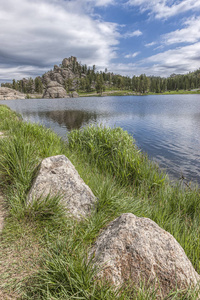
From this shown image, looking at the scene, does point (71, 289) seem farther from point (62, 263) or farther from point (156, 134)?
point (156, 134)

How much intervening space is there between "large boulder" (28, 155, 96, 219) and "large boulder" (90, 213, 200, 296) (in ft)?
3.87

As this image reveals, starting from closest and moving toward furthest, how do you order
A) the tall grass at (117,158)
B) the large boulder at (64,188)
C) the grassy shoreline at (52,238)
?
1. the grassy shoreline at (52,238)
2. the large boulder at (64,188)
3. the tall grass at (117,158)

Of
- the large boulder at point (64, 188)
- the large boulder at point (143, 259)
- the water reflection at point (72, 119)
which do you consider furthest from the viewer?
the water reflection at point (72, 119)

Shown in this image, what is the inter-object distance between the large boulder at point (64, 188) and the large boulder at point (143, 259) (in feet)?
3.87

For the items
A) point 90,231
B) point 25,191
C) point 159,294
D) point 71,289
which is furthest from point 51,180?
point 159,294

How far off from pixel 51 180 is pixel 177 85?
211m

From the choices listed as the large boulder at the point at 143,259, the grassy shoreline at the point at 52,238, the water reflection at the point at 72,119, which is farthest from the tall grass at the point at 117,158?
the water reflection at the point at 72,119

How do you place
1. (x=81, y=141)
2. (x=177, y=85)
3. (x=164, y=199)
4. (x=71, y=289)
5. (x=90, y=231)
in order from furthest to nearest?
(x=177, y=85) → (x=81, y=141) → (x=164, y=199) → (x=90, y=231) → (x=71, y=289)

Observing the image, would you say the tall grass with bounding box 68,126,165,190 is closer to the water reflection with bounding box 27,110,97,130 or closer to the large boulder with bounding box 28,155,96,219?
the large boulder with bounding box 28,155,96,219

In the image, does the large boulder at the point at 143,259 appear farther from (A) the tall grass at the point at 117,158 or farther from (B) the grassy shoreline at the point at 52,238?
(A) the tall grass at the point at 117,158

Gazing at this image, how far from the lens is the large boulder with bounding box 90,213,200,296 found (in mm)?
2551

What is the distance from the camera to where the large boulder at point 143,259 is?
8.37 feet

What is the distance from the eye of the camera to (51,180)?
434 cm

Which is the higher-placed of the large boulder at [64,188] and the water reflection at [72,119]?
the large boulder at [64,188]
